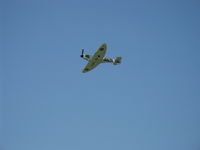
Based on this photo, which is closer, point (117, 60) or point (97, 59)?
point (97, 59)

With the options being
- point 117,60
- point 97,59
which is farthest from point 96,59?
point 117,60

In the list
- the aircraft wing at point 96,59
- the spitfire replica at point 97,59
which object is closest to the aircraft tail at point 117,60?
the spitfire replica at point 97,59

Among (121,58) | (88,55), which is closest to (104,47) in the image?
(88,55)

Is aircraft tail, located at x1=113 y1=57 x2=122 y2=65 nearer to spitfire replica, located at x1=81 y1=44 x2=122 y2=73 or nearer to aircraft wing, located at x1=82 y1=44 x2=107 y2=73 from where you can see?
spitfire replica, located at x1=81 y1=44 x2=122 y2=73

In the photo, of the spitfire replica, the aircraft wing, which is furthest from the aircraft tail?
the aircraft wing

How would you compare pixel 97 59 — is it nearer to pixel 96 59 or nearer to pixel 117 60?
pixel 96 59

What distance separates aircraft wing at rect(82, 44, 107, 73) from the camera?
7562cm

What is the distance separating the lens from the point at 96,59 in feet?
258

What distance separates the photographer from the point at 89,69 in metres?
81.4

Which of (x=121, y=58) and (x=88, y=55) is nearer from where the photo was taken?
(x=88, y=55)

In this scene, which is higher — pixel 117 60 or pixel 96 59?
pixel 117 60

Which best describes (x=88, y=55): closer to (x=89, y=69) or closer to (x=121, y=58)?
(x=89, y=69)

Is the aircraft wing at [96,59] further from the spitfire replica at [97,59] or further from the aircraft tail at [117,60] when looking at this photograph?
the aircraft tail at [117,60]

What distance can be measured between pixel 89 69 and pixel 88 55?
13.5 ft
